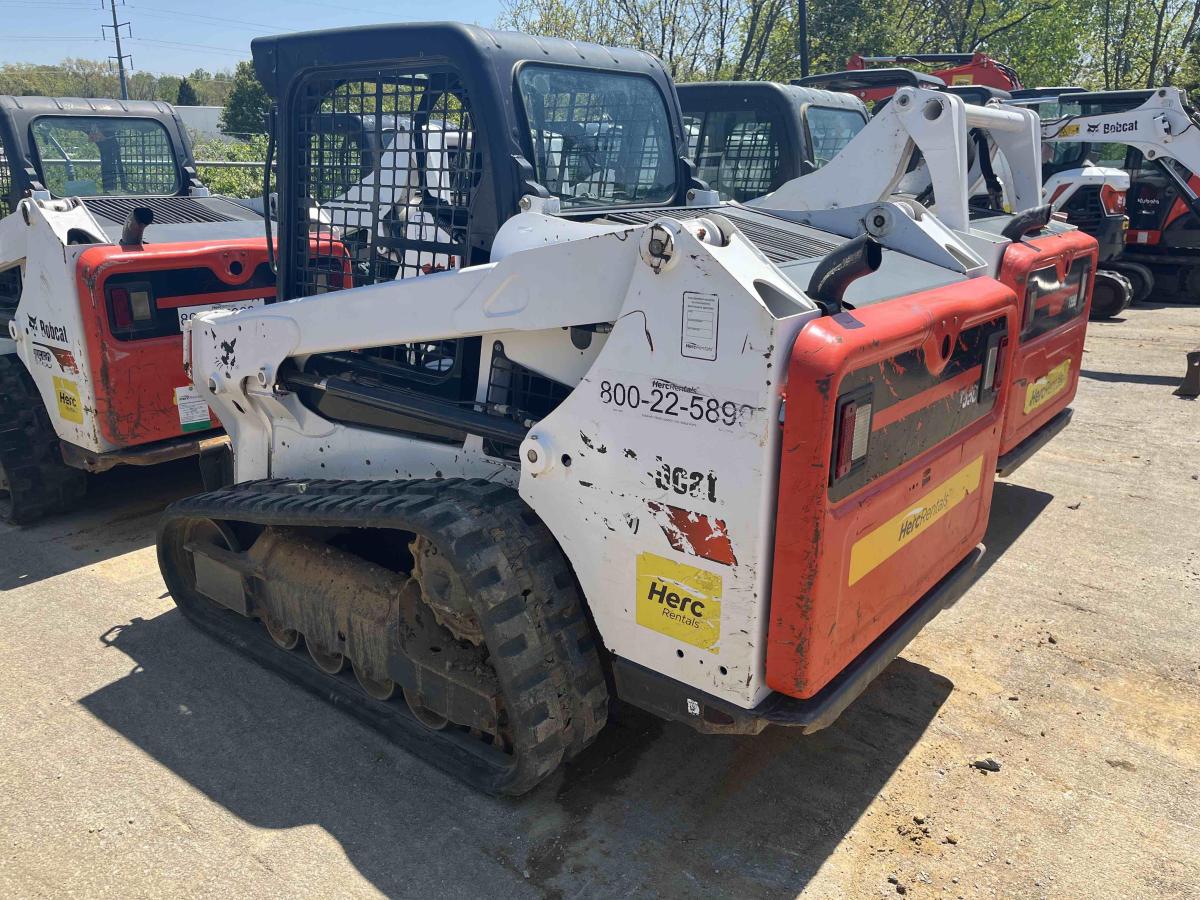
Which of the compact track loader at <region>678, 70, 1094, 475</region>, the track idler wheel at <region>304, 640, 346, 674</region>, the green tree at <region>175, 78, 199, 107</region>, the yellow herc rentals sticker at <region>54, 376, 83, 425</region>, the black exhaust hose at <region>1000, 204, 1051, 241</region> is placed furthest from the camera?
the green tree at <region>175, 78, 199, 107</region>

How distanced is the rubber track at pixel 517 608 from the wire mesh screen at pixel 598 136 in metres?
1.20

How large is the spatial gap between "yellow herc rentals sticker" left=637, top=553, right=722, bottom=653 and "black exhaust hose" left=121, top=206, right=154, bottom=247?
139 inches

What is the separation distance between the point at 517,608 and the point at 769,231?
5.78ft

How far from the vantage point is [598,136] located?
12.2 ft

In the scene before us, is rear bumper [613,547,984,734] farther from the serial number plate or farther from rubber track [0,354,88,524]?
rubber track [0,354,88,524]

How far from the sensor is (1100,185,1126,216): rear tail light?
37.9 feet

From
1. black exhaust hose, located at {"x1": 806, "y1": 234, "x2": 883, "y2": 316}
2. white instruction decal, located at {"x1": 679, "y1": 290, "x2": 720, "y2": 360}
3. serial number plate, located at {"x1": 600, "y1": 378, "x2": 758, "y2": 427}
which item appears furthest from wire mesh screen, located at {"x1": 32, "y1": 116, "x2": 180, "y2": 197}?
black exhaust hose, located at {"x1": 806, "y1": 234, "x2": 883, "y2": 316}

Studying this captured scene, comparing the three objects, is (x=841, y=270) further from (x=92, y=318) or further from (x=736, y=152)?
(x=736, y=152)

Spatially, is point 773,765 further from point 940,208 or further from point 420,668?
point 940,208

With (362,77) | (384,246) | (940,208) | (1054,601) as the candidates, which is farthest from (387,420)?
(1054,601)

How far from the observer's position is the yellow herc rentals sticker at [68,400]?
509 cm

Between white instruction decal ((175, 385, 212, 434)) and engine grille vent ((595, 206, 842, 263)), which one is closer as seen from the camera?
engine grille vent ((595, 206, 842, 263))

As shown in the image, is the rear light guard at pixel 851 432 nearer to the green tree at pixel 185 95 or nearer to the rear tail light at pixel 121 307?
the rear tail light at pixel 121 307

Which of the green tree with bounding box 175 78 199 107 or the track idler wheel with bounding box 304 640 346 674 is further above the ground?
the green tree with bounding box 175 78 199 107
